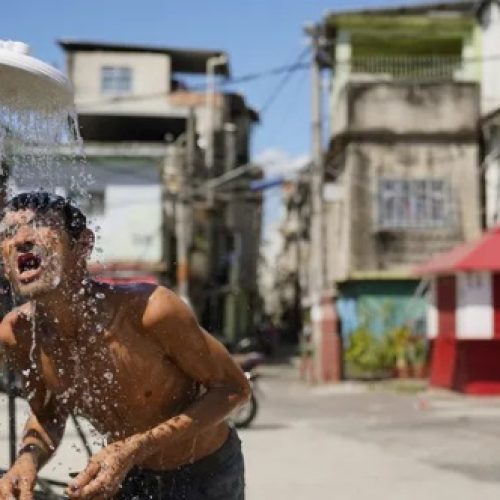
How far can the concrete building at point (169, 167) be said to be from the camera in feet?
97.1

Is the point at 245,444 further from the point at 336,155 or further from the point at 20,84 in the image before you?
the point at 336,155

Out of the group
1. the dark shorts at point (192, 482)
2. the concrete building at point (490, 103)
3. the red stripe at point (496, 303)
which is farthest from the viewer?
the concrete building at point (490, 103)

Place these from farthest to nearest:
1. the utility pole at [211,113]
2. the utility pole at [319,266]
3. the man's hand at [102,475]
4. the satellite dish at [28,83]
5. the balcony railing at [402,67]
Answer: the utility pole at [211,113] < the balcony railing at [402,67] < the utility pole at [319,266] < the satellite dish at [28,83] < the man's hand at [102,475]

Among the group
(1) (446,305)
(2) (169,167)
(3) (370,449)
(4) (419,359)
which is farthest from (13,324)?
(2) (169,167)

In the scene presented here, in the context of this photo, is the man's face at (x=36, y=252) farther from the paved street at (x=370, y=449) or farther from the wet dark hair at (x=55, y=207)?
the paved street at (x=370, y=449)

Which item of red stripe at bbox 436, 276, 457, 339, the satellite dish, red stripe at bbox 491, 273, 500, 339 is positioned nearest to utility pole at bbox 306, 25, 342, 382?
red stripe at bbox 436, 276, 457, 339

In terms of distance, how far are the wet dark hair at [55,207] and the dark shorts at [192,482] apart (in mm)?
711

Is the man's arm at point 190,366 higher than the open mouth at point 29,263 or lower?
lower

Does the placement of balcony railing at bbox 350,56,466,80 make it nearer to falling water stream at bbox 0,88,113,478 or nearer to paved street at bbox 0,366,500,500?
paved street at bbox 0,366,500,500

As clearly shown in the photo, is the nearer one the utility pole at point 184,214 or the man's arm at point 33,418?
the man's arm at point 33,418

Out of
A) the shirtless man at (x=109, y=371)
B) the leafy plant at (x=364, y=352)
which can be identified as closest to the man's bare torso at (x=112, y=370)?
the shirtless man at (x=109, y=371)

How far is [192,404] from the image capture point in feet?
8.30

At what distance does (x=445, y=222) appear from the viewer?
23.3m

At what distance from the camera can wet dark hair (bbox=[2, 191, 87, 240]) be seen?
2379 mm
